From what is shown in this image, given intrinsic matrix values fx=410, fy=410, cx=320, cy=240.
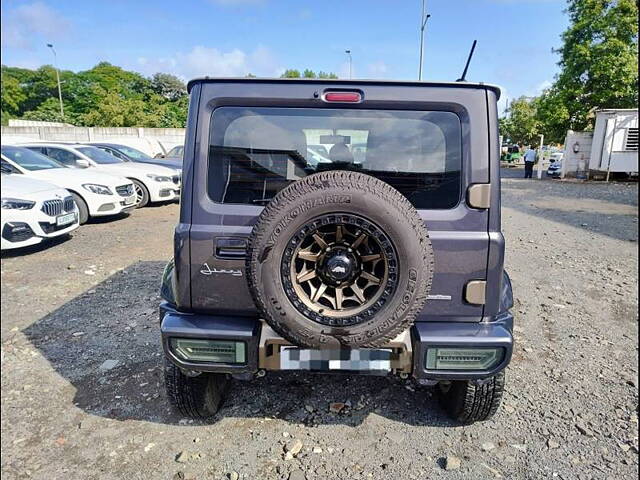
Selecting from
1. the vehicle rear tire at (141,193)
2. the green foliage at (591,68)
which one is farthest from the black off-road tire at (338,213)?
the green foliage at (591,68)

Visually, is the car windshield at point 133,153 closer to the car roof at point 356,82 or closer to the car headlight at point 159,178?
the car headlight at point 159,178

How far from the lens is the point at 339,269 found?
195cm

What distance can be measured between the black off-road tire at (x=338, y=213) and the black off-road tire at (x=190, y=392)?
32.1 inches

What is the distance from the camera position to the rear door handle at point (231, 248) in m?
2.11

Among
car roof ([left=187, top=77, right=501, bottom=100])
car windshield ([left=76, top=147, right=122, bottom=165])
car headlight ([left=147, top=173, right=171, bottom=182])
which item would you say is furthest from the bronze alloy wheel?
car windshield ([left=76, top=147, right=122, bottom=165])

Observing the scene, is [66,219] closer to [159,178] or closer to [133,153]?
[159,178]

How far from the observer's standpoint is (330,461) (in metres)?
2.27

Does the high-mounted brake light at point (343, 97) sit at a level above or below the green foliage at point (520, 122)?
below

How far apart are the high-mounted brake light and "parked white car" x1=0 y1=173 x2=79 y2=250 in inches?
55.7

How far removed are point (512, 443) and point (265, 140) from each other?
7.37 feet

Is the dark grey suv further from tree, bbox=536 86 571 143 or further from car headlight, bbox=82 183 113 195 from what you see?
tree, bbox=536 86 571 143

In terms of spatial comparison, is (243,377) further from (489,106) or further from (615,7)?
(615,7)

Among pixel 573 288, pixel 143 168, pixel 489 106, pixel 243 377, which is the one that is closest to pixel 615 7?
pixel 573 288

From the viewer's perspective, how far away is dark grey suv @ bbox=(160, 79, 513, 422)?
6.42 ft
